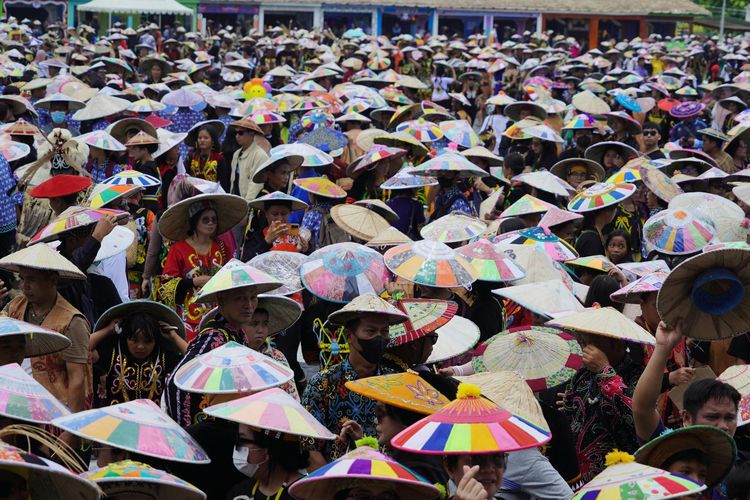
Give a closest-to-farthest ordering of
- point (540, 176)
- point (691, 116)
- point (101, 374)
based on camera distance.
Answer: point (101, 374) → point (540, 176) → point (691, 116)

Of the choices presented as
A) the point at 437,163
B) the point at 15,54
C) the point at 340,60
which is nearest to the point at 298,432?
the point at 437,163

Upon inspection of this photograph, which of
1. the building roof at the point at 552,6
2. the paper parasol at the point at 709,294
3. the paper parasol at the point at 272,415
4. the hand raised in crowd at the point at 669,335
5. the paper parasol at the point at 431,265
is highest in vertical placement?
the building roof at the point at 552,6

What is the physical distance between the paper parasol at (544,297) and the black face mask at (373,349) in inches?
45.3

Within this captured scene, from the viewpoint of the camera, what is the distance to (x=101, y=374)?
206 inches

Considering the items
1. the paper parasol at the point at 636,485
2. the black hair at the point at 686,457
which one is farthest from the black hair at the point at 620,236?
the paper parasol at the point at 636,485

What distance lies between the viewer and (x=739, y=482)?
3.83 metres

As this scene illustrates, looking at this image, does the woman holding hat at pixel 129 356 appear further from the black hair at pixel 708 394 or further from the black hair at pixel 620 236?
the black hair at pixel 620 236

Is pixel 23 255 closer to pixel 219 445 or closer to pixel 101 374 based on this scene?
pixel 101 374

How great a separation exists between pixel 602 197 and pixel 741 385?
11.7ft

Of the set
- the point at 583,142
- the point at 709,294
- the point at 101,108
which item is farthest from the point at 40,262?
the point at 101,108

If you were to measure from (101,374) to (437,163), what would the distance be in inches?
171

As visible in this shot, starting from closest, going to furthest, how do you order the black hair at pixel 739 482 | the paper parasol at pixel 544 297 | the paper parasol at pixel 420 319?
the black hair at pixel 739 482, the paper parasol at pixel 420 319, the paper parasol at pixel 544 297

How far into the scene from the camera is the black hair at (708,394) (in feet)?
13.6

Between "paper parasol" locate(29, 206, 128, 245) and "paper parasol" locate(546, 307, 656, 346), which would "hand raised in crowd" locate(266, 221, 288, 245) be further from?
"paper parasol" locate(546, 307, 656, 346)
